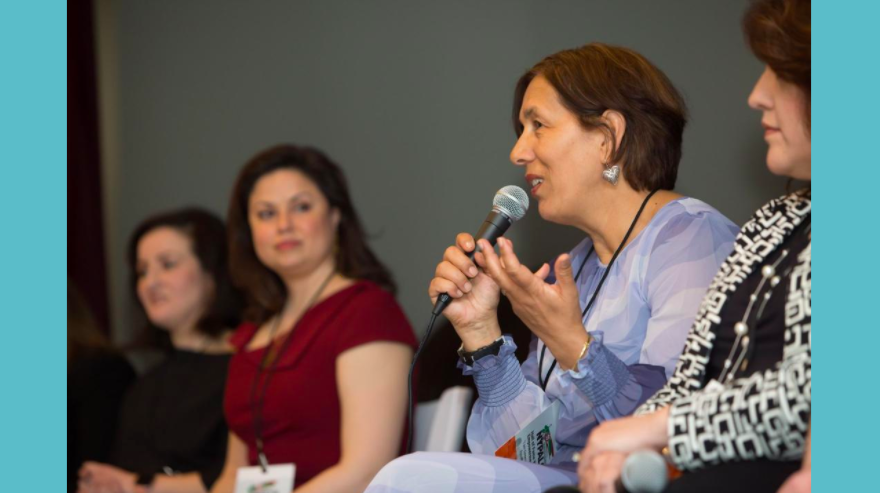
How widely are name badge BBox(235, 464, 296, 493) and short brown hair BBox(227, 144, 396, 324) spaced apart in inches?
26.9

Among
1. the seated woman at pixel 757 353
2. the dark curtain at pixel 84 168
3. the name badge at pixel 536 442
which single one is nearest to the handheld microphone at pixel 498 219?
the name badge at pixel 536 442

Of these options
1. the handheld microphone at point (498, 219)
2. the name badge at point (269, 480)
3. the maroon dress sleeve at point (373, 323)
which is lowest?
the name badge at point (269, 480)

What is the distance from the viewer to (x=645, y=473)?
4.25ft

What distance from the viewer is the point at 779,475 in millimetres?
1367

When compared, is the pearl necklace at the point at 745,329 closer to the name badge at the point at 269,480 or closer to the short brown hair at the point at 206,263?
the name badge at the point at 269,480

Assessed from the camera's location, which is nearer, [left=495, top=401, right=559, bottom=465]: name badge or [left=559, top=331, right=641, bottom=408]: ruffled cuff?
[left=559, top=331, right=641, bottom=408]: ruffled cuff

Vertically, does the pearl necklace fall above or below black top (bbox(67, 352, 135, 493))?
above

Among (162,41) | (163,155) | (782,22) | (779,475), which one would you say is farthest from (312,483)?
(162,41)

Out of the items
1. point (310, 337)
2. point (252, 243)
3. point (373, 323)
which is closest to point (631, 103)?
point (373, 323)

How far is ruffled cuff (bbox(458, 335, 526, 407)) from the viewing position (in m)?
1.98

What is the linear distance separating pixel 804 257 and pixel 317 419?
1.77 m

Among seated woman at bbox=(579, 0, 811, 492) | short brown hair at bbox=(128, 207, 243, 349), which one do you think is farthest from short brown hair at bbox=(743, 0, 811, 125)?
short brown hair at bbox=(128, 207, 243, 349)

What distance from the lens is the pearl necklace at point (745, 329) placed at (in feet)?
4.88

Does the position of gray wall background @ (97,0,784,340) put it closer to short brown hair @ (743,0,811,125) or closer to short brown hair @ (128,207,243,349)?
short brown hair @ (128,207,243,349)
